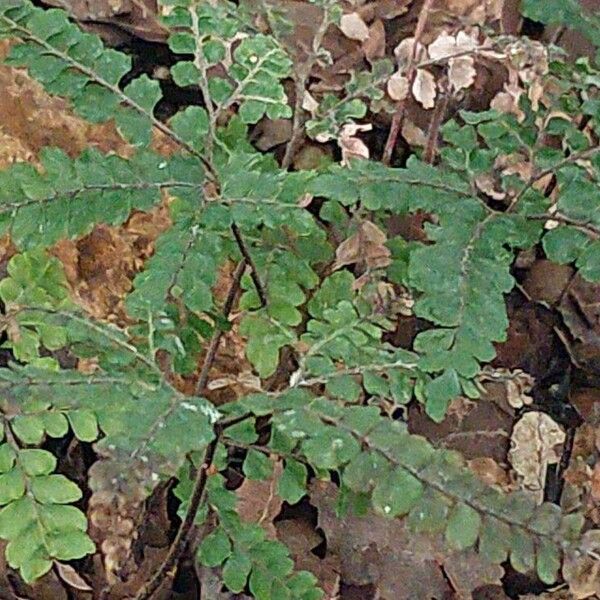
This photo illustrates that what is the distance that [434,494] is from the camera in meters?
0.83

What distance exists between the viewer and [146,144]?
109 centimetres

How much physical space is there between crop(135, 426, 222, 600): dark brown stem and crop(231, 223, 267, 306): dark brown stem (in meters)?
0.18

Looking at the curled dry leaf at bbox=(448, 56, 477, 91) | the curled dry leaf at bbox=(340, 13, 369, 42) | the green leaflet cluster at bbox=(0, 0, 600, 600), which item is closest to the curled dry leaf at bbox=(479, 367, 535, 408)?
the green leaflet cluster at bbox=(0, 0, 600, 600)

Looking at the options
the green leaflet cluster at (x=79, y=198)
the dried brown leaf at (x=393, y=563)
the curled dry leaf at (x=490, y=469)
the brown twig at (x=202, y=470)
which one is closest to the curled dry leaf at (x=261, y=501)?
the dried brown leaf at (x=393, y=563)

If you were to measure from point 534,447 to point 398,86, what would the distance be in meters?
0.60

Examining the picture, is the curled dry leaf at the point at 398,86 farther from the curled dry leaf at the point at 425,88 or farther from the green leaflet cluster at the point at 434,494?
the green leaflet cluster at the point at 434,494

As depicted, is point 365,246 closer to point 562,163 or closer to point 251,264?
point 251,264

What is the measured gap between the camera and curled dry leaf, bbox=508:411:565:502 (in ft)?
5.49

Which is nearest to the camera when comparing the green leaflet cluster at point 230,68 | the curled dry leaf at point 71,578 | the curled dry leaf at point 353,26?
the green leaflet cluster at point 230,68

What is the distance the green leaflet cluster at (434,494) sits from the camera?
807 mm

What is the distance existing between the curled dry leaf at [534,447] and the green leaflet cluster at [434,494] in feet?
2.71

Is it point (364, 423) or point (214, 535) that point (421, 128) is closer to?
point (214, 535)

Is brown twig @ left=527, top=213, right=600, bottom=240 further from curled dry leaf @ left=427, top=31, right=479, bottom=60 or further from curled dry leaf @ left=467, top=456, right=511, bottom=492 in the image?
curled dry leaf @ left=467, top=456, right=511, bottom=492

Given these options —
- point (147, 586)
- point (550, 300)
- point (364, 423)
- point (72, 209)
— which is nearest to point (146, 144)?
point (72, 209)
